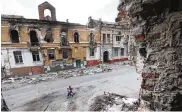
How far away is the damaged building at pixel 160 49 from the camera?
2334 millimetres

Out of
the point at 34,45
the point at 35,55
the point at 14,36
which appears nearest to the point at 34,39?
the point at 34,45

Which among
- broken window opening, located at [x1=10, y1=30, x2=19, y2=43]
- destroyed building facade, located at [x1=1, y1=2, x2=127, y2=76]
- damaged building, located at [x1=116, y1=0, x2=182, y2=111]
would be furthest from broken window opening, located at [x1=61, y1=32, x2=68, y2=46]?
damaged building, located at [x1=116, y1=0, x2=182, y2=111]

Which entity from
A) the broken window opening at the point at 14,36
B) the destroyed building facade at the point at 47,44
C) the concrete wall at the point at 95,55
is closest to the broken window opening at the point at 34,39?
the destroyed building facade at the point at 47,44

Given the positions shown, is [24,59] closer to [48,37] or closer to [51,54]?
[51,54]

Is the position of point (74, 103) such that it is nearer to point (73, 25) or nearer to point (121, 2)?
point (121, 2)

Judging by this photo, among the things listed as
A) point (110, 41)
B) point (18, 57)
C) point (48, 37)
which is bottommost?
point (18, 57)

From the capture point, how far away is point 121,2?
3367 mm

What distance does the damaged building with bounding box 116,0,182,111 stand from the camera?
233 centimetres

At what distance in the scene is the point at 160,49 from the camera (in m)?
2.51

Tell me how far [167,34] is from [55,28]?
17537 mm

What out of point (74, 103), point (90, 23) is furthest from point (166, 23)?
point (90, 23)

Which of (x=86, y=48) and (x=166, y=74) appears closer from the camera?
(x=166, y=74)

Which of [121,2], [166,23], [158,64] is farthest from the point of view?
[121,2]

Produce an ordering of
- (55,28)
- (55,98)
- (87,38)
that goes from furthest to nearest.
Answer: (87,38), (55,28), (55,98)
